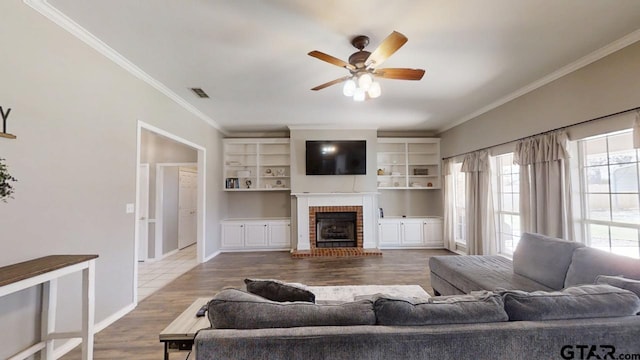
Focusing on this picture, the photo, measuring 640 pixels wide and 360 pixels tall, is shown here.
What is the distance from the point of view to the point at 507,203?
447 cm

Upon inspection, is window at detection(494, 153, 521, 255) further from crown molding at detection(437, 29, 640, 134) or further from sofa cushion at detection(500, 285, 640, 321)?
sofa cushion at detection(500, 285, 640, 321)

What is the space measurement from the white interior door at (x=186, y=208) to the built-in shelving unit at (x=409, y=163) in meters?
4.79

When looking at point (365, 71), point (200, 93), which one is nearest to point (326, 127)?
point (200, 93)

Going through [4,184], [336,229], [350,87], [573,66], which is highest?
[573,66]

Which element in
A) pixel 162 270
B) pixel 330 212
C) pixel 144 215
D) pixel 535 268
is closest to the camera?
pixel 535 268

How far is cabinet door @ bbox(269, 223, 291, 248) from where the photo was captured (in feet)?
20.1

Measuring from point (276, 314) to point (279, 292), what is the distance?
0.85 ft

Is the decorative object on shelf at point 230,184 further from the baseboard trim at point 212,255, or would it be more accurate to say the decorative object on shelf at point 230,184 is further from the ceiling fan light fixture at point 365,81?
the ceiling fan light fixture at point 365,81

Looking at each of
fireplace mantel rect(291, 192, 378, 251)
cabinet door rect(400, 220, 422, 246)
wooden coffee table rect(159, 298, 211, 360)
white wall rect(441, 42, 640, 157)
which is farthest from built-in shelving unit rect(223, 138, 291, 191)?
wooden coffee table rect(159, 298, 211, 360)

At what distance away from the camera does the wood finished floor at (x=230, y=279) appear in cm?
243

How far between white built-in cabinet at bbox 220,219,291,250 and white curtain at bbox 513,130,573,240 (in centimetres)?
445

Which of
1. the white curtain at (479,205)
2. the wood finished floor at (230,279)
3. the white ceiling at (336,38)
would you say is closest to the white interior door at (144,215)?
the wood finished floor at (230,279)

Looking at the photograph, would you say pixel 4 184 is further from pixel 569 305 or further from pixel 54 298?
pixel 569 305

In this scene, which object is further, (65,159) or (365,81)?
(365,81)
